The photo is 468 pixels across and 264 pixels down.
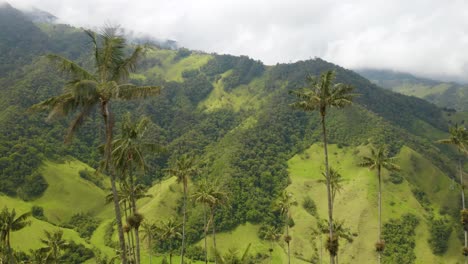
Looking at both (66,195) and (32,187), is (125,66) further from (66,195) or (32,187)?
(66,195)

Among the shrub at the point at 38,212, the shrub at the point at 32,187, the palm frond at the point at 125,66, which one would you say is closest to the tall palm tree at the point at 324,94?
the palm frond at the point at 125,66

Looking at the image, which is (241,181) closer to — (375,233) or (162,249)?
(162,249)

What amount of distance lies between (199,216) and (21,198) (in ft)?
274

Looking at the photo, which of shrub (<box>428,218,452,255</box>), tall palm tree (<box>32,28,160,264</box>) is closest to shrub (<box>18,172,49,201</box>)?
tall palm tree (<box>32,28,160,264</box>)

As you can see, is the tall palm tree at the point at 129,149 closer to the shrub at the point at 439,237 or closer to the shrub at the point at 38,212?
the shrub at the point at 439,237

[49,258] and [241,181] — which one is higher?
[49,258]

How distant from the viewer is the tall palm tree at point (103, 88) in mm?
22188

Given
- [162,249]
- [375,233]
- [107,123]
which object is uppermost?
[107,123]

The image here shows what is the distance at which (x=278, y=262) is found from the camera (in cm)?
14150

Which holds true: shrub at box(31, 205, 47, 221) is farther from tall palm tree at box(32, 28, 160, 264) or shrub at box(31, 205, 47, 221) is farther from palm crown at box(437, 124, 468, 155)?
tall palm tree at box(32, 28, 160, 264)

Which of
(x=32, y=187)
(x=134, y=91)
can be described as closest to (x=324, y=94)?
(x=134, y=91)

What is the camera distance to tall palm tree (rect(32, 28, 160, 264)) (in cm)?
2219

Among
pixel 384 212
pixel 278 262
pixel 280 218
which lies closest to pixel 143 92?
pixel 278 262

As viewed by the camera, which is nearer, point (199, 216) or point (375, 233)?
point (375, 233)
